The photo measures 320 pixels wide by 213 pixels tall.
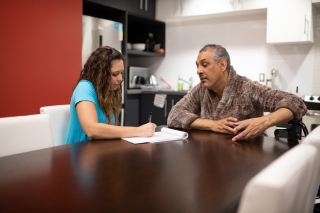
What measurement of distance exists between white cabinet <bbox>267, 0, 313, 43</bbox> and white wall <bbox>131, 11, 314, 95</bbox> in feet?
1.04

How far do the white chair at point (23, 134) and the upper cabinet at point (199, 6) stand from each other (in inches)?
123

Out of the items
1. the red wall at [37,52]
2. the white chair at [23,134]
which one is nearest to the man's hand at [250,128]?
the white chair at [23,134]

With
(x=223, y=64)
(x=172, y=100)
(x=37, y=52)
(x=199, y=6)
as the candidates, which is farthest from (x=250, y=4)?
(x=37, y=52)

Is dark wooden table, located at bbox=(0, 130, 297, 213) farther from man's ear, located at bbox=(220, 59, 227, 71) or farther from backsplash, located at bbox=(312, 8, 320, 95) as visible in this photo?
backsplash, located at bbox=(312, 8, 320, 95)

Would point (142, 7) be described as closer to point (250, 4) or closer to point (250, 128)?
point (250, 4)

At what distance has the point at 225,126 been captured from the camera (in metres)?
1.56

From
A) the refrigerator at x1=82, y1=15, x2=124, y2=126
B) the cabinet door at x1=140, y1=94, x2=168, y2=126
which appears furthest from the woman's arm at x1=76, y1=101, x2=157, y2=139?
the cabinet door at x1=140, y1=94, x2=168, y2=126

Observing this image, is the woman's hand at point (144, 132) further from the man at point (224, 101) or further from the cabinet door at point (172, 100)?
the cabinet door at point (172, 100)

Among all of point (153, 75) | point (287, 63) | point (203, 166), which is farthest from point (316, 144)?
point (153, 75)

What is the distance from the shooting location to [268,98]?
1742mm

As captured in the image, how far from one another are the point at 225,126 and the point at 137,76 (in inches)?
123

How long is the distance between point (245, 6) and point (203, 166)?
10.6ft

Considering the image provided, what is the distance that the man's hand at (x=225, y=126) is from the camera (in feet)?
5.02

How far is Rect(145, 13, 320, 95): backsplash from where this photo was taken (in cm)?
358
